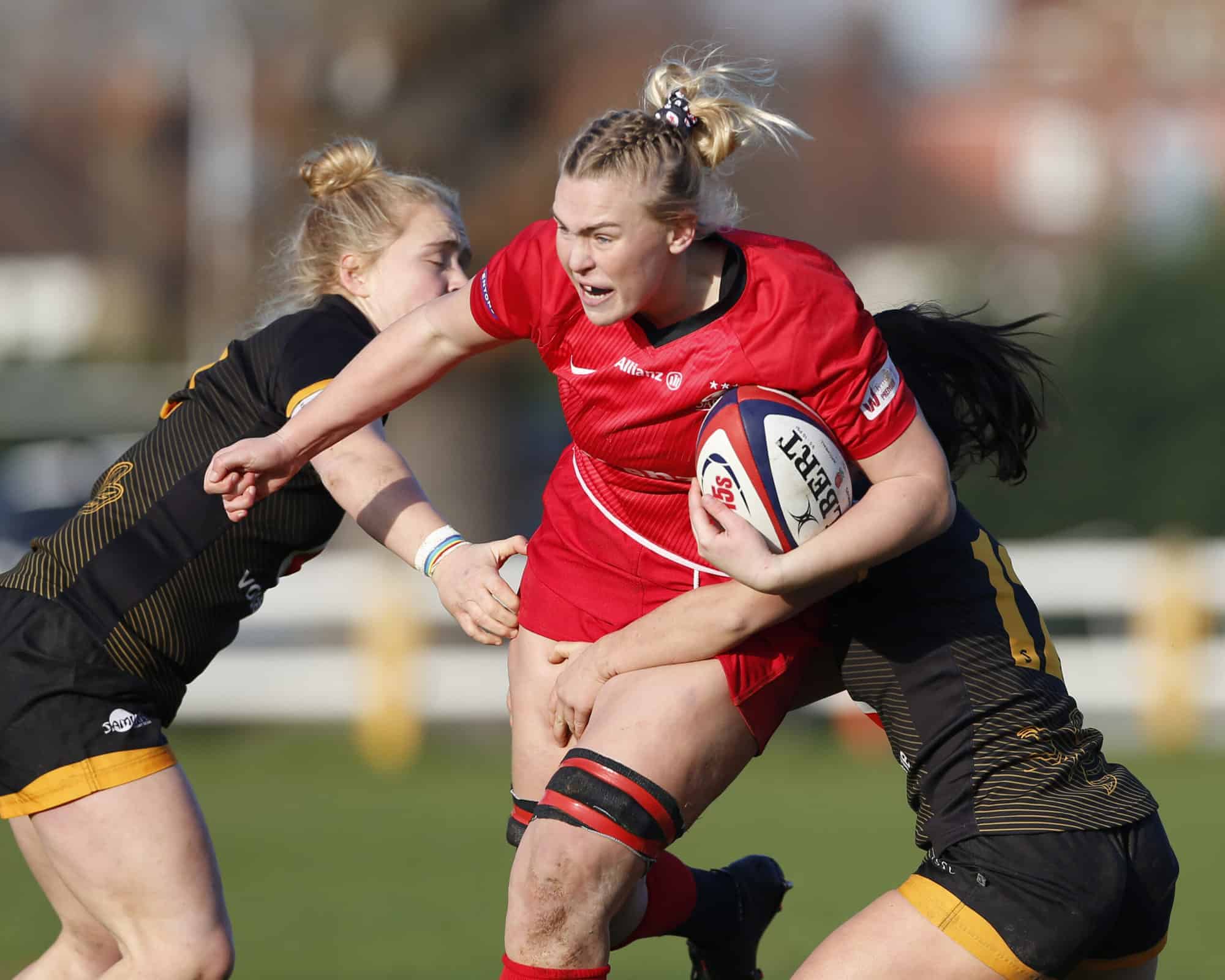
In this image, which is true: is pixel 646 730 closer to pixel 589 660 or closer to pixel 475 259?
pixel 589 660

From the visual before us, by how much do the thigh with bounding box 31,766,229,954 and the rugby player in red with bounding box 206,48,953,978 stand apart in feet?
2.37

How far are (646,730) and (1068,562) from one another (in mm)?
8501

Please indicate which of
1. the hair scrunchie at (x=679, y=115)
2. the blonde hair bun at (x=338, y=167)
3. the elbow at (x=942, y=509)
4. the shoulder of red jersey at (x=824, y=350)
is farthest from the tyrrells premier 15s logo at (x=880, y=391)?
the blonde hair bun at (x=338, y=167)

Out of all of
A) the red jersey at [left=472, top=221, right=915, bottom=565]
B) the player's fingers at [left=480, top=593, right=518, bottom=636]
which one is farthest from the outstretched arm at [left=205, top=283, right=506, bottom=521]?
the player's fingers at [left=480, top=593, right=518, bottom=636]

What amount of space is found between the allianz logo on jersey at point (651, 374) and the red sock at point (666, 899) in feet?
4.34

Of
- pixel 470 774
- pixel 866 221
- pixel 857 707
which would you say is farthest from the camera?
pixel 866 221

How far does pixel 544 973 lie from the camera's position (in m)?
3.22

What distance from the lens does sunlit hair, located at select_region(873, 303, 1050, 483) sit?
3580 millimetres

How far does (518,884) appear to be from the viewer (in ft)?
10.6

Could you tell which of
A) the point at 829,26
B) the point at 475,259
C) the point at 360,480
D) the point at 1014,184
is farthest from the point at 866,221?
the point at 360,480

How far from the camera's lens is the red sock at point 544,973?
322 cm

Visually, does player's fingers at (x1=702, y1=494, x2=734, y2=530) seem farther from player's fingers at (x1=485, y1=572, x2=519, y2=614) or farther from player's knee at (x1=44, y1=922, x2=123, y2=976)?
player's knee at (x1=44, y1=922, x2=123, y2=976)

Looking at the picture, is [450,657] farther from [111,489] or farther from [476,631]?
[476,631]

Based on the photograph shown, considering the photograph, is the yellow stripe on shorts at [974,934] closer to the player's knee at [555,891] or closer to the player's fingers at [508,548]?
the player's knee at [555,891]
